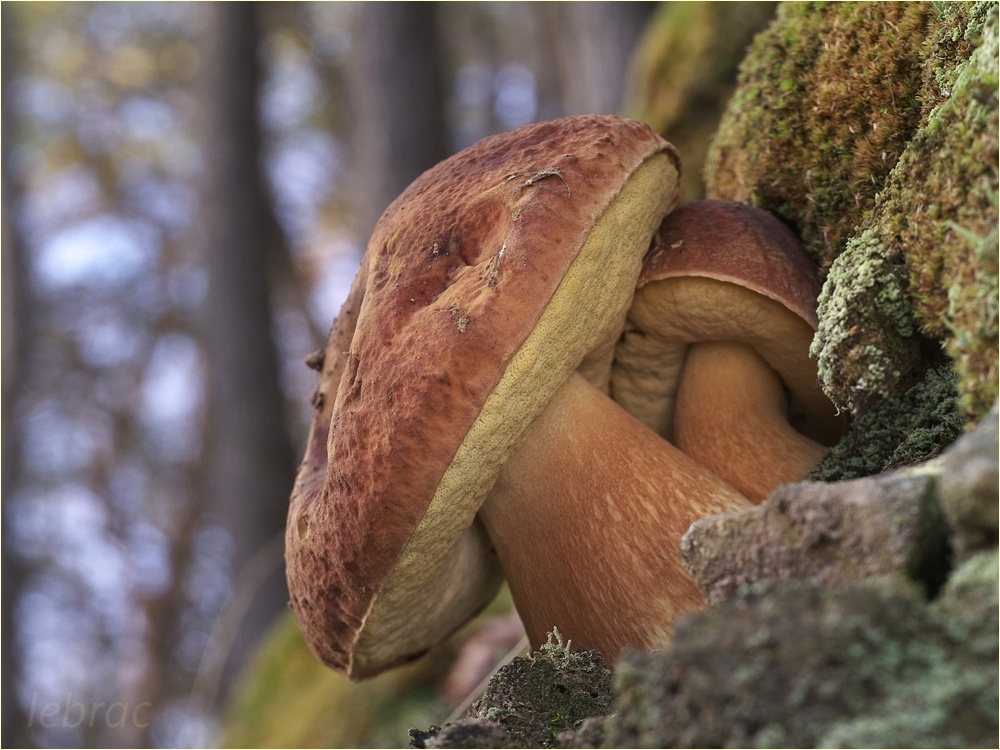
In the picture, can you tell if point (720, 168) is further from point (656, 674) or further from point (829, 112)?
point (656, 674)

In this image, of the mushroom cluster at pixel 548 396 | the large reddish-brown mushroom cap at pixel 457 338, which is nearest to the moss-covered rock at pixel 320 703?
the mushroom cluster at pixel 548 396

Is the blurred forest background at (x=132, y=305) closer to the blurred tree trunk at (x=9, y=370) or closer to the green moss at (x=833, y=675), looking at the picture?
the blurred tree trunk at (x=9, y=370)

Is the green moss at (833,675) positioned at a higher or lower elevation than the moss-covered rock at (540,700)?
lower

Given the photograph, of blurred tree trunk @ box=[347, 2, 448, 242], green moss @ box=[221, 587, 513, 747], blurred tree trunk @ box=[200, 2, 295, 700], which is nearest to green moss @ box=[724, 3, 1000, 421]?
green moss @ box=[221, 587, 513, 747]

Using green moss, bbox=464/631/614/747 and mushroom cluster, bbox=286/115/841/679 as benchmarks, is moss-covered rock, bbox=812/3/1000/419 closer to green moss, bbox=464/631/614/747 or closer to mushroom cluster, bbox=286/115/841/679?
mushroom cluster, bbox=286/115/841/679

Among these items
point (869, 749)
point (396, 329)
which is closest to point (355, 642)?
point (396, 329)

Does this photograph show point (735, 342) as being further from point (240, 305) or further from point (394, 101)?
point (240, 305)

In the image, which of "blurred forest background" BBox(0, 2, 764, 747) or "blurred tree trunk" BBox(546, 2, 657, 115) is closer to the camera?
"blurred tree trunk" BBox(546, 2, 657, 115)
